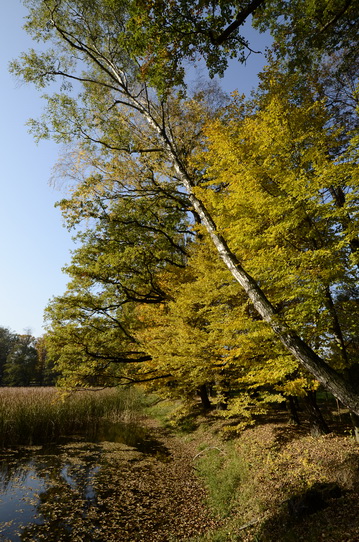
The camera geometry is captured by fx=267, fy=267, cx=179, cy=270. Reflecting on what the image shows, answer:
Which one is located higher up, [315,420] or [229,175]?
[229,175]

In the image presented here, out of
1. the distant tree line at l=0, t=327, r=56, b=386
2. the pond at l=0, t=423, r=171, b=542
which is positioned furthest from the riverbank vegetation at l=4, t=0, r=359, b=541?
the distant tree line at l=0, t=327, r=56, b=386

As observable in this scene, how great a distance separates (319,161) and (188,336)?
580cm

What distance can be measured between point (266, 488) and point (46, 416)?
32.5 feet

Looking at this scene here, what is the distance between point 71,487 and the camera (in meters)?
6.97

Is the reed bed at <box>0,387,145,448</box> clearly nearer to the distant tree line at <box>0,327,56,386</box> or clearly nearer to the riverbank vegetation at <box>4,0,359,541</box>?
the riverbank vegetation at <box>4,0,359,541</box>

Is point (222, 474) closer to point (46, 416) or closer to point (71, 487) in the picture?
point (71, 487)

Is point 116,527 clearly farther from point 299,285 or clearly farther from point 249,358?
point 299,285

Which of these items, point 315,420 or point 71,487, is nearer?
point 71,487

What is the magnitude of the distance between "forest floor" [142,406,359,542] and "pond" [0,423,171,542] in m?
0.99

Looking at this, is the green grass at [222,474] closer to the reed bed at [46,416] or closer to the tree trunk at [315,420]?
the tree trunk at [315,420]

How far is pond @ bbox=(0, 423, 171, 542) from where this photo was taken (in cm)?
522

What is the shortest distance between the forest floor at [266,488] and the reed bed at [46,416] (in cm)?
564

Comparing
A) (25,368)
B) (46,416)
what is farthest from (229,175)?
(25,368)

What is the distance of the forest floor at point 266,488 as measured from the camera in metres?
4.21
